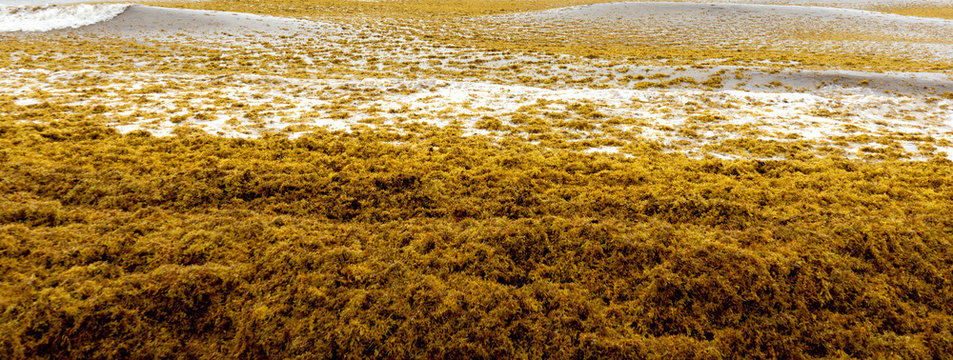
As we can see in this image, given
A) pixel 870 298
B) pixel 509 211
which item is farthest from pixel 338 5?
pixel 870 298

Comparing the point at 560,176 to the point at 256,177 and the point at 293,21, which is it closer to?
the point at 256,177

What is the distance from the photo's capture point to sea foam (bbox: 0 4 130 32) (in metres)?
20.2

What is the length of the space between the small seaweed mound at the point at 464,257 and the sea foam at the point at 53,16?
22.6 meters

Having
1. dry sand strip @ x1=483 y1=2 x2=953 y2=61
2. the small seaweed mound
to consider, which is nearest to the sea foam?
the small seaweed mound

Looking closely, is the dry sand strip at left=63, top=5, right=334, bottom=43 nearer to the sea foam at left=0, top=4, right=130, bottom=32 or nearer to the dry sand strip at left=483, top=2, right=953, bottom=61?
the sea foam at left=0, top=4, right=130, bottom=32

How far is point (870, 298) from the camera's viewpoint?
Answer: 11.9 feet

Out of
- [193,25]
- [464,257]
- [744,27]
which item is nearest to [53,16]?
[193,25]

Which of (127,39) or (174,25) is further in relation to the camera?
(174,25)

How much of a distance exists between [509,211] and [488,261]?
1118 mm

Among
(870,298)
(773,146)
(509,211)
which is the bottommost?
(870,298)

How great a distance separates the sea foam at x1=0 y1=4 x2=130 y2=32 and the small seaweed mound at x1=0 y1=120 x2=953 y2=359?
22.6m

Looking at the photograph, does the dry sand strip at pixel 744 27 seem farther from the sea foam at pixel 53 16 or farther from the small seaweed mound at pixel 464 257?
the sea foam at pixel 53 16

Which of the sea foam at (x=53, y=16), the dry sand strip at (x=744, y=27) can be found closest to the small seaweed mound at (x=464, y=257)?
the dry sand strip at (x=744, y=27)

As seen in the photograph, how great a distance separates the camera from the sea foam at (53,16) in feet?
66.2
